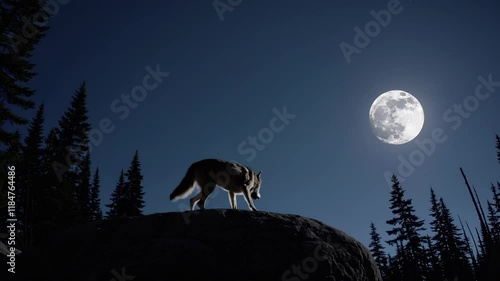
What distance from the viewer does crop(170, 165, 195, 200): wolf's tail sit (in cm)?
816

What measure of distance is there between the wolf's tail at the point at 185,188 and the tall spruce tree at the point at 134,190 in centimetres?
2275

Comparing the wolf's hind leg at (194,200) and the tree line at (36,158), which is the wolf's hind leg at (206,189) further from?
the tree line at (36,158)

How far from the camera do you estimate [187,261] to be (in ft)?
19.7

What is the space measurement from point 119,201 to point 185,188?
2517 cm

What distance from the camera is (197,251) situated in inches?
Result: 242

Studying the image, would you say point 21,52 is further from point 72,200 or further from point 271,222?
point 271,222

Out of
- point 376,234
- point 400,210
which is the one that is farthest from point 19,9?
point 376,234

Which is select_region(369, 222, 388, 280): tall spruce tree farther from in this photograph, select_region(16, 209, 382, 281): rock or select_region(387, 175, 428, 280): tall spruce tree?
select_region(16, 209, 382, 281): rock

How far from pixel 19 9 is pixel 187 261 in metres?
15.8

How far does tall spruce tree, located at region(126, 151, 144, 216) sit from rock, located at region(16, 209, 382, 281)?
2326cm

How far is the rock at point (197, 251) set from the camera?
19.5 ft

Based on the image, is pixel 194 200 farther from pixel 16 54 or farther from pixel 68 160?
pixel 68 160

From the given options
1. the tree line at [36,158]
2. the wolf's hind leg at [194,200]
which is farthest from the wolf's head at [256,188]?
the tree line at [36,158]

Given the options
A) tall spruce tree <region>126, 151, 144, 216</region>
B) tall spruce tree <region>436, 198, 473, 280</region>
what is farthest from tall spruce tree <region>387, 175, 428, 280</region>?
tall spruce tree <region>126, 151, 144, 216</region>
